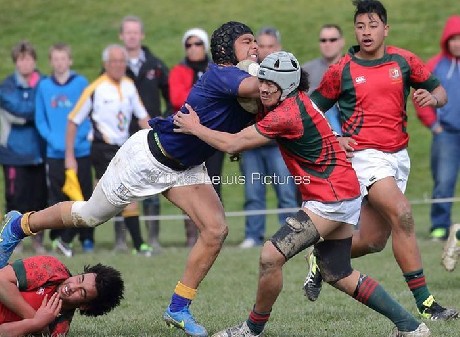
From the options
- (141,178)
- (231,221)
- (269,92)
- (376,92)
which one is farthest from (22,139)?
(269,92)

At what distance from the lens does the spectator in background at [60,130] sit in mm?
13023

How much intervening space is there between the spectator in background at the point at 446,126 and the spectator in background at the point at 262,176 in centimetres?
176

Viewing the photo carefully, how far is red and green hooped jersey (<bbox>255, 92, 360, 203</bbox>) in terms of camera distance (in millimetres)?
6836

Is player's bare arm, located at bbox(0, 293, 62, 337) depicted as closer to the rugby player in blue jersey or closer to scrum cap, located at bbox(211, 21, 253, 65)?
the rugby player in blue jersey

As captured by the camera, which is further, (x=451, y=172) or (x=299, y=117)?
(x=451, y=172)

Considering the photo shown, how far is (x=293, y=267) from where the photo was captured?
11.3 metres

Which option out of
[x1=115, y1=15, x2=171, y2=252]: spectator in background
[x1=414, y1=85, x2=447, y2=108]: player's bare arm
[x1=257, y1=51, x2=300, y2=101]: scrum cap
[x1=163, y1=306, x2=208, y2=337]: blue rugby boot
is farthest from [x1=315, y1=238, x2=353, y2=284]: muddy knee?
[x1=115, y1=15, x2=171, y2=252]: spectator in background

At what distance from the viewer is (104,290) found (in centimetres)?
739

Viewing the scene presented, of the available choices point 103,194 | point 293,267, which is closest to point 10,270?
point 103,194

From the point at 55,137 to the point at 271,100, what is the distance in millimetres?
6512

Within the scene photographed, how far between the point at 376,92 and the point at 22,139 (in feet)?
19.8

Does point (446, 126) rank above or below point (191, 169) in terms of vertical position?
below

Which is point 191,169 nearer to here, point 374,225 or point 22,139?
point 374,225

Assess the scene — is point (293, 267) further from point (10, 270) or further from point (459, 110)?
point (10, 270)
